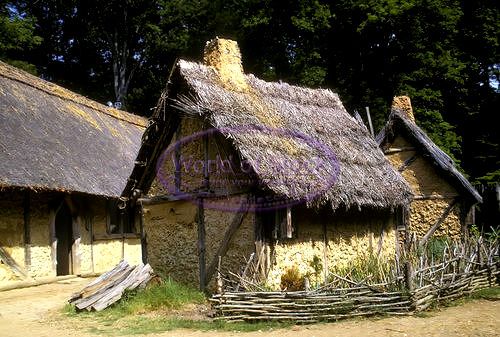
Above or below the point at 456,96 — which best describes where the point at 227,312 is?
below

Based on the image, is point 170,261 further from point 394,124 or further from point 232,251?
point 394,124

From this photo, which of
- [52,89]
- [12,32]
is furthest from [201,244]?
[12,32]

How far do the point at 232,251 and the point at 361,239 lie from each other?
3759 millimetres

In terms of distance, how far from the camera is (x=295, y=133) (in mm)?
11852

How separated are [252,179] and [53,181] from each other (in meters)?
6.66

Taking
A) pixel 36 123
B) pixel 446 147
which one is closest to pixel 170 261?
pixel 36 123

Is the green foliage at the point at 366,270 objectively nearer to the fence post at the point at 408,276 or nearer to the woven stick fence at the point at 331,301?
the woven stick fence at the point at 331,301

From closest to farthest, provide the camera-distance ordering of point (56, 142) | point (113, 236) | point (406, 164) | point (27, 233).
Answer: point (27, 233) → point (406, 164) → point (56, 142) → point (113, 236)

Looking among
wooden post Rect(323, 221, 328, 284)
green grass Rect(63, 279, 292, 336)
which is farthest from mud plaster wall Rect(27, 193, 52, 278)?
wooden post Rect(323, 221, 328, 284)

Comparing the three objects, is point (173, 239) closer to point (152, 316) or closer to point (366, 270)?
point (152, 316)

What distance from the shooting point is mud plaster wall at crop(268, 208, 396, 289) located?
10.2 m

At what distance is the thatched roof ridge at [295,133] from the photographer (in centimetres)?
995

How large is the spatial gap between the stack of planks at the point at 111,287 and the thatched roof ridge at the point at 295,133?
3.27 metres

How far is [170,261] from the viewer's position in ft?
37.1
